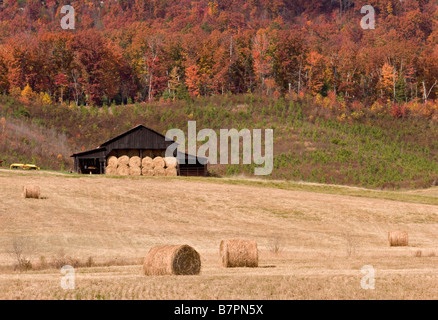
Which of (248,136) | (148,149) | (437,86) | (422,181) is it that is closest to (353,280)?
(148,149)

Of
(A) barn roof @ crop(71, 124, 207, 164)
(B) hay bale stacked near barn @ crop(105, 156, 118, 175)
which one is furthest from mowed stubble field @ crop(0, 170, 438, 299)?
(A) barn roof @ crop(71, 124, 207, 164)

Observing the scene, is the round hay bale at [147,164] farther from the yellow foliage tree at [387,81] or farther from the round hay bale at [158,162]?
the yellow foliage tree at [387,81]

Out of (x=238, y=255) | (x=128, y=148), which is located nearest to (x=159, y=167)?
(x=128, y=148)

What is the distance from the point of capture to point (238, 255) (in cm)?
2673

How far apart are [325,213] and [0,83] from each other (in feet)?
273

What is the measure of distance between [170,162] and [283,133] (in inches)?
1050

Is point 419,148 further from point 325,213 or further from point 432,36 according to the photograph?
point 432,36

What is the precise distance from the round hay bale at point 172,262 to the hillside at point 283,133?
191 ft

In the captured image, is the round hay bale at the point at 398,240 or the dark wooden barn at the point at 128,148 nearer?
the round hay bale at the point at 398,240

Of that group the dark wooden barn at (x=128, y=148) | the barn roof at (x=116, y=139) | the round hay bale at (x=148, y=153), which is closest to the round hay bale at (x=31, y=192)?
the barn roof at (x=116, y=139)

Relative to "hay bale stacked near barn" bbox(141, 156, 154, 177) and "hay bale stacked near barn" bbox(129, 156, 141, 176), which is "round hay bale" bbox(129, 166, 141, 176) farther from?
"hay bale stacked near barn" bbox(141, 156, 154, 177)

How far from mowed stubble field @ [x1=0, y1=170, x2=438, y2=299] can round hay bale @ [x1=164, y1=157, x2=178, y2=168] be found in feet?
32.4

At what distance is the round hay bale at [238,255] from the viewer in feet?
87.6

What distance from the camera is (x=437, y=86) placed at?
12662 centimetres
